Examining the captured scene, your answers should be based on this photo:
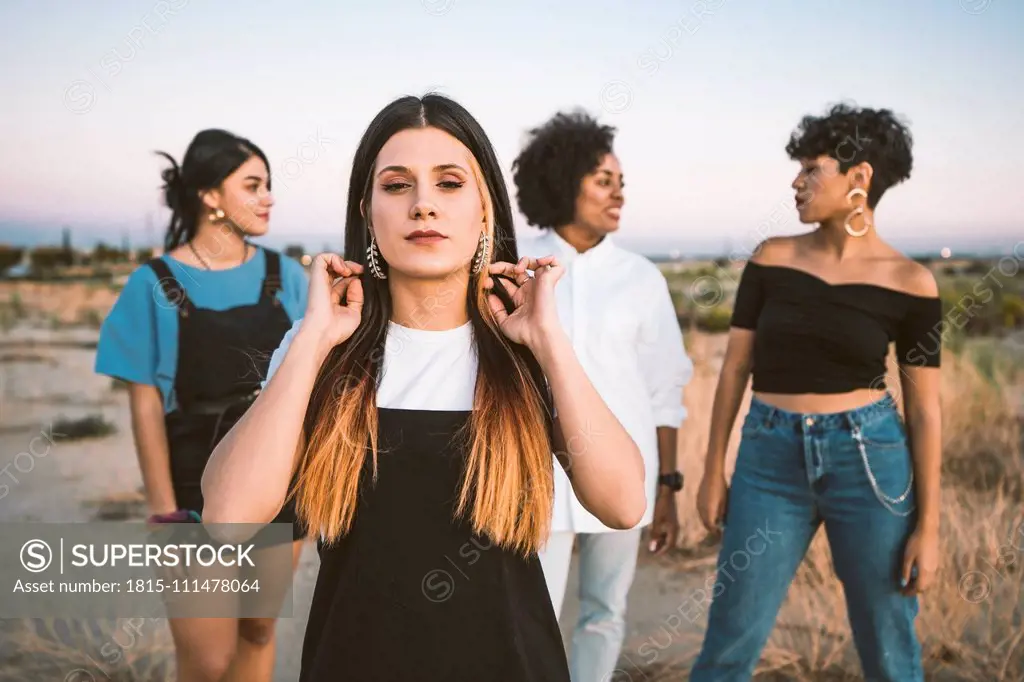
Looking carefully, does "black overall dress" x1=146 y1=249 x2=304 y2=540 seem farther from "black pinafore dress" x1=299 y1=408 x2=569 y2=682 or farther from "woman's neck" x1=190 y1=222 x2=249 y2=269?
"black pinafore dress" x1=299 y1=408 x2=569 y2=682

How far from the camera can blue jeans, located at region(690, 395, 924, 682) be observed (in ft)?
9.35

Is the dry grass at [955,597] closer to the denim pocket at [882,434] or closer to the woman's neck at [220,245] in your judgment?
the denim pocket at [882,434]

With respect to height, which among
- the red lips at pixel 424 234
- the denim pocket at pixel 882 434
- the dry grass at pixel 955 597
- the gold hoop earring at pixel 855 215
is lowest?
the dry grass at pixel 955 597

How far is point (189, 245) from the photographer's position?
3330mm

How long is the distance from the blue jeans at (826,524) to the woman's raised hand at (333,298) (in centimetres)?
154

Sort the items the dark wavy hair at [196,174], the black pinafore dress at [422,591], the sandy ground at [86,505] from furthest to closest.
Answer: the sandy ground at [86,505] < the dark wavy hair at [196,174] < the black pinafore dress at [422,591]

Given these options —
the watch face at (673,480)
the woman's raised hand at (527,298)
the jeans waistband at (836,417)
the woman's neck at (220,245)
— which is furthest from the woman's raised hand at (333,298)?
the watch face at (673,480)

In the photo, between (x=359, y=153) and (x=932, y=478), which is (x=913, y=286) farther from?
(x=359, y=153)

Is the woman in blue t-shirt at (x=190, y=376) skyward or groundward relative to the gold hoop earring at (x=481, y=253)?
groundward

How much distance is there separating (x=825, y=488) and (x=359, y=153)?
176cm

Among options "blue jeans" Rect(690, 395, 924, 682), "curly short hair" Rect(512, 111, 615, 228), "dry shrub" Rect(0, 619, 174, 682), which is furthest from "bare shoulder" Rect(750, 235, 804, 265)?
"dry shrub" Rect(0, 619, 174, 682)

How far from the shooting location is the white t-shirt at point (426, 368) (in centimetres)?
193

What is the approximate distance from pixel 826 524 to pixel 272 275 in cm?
200

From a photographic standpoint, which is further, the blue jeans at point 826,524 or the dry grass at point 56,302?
the dry grass at point 56,302
